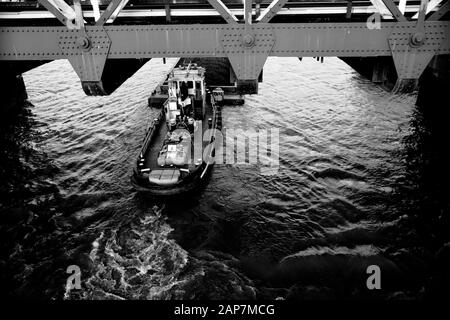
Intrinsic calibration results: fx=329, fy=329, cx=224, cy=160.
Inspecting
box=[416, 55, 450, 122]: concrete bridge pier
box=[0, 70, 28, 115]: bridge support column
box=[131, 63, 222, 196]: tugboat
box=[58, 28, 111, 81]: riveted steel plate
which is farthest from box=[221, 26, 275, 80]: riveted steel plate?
box=[0, 70, 28, 115]: bridge support column

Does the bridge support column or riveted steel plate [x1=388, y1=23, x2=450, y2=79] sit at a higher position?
riveted steel plate [x1=388, y1=23, x2=450, y2=79]

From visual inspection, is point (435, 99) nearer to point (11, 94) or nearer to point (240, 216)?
point (240, 216)

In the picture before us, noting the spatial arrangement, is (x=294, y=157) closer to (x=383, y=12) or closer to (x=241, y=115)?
(x=241, y=115)

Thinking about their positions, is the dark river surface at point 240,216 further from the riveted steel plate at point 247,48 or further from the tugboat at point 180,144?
the riveted steel plate at point 247,48

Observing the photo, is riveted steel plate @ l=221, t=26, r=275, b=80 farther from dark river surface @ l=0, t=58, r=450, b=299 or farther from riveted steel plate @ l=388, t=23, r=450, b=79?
dark river surface @ l=0, t=58, r=450, b=299
